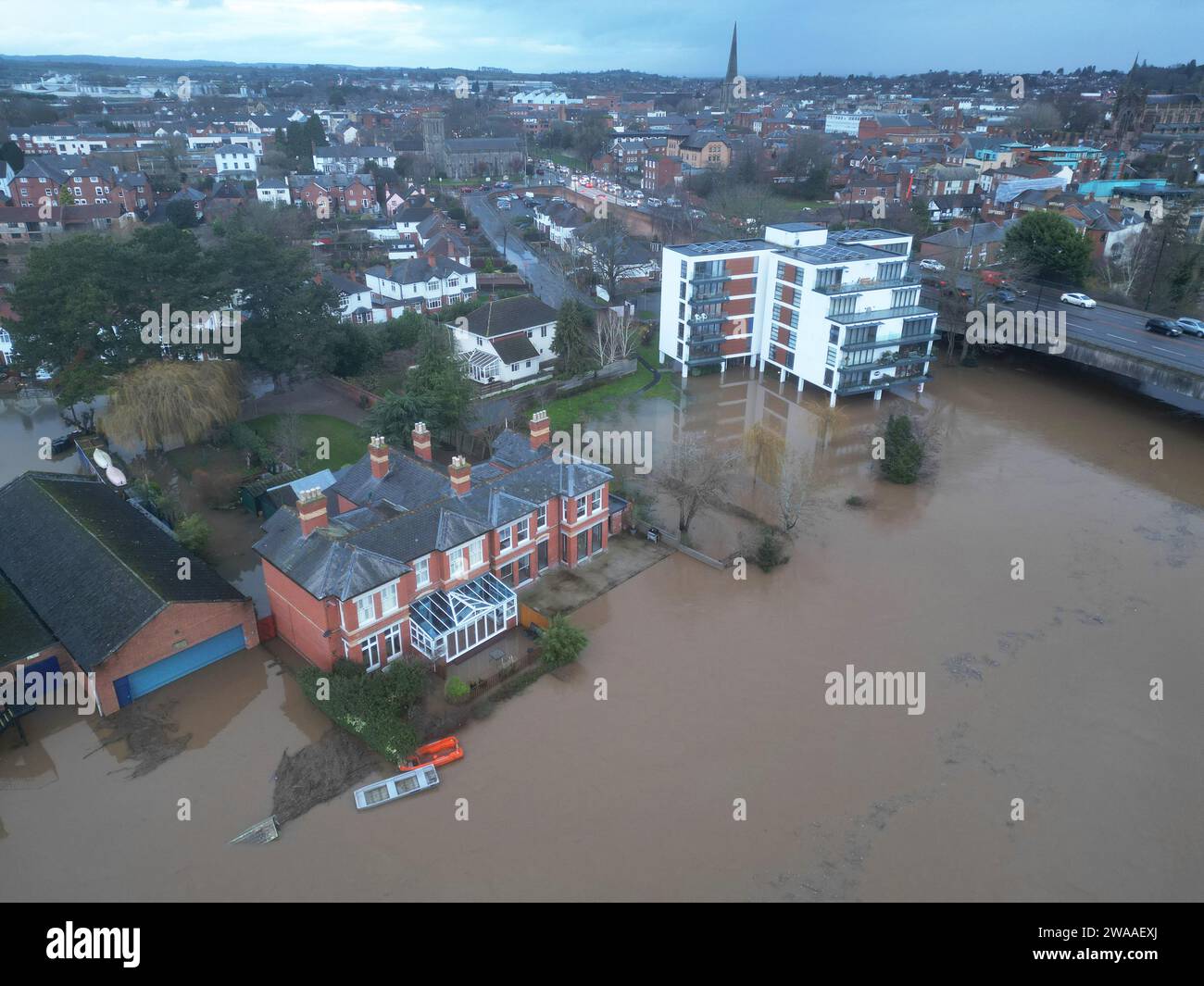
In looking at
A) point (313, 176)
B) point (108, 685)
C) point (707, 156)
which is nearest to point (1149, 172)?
point (707, 156)

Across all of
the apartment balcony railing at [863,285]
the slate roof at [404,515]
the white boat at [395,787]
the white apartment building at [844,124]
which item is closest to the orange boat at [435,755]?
the white boat at [395,787]

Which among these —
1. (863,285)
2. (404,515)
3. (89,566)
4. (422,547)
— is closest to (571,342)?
(863,285)

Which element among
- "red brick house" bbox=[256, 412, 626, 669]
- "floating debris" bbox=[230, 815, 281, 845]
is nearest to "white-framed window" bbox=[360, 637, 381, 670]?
"red brick house" bbox=[256, 412, 626, 669]

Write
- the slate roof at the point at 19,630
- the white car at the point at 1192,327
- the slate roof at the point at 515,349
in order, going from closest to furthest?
the slate roof at the point at 19,630
the white car at the point at 1192,327
the slate roof at the point at 515,349

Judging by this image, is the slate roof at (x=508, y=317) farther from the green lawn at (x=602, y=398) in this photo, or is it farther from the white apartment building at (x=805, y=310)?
the white apartment building at (x=805, y=310)

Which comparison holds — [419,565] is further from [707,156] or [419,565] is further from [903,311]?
[707,156]

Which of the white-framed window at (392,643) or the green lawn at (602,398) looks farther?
the green lawn at (602,398)

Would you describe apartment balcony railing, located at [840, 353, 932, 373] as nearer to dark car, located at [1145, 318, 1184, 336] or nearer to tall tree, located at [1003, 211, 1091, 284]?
dark car, located at [1145, 318, 1184, 336]

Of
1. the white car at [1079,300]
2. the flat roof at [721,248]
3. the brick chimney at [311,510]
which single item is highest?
the flat roof at [721,248]
